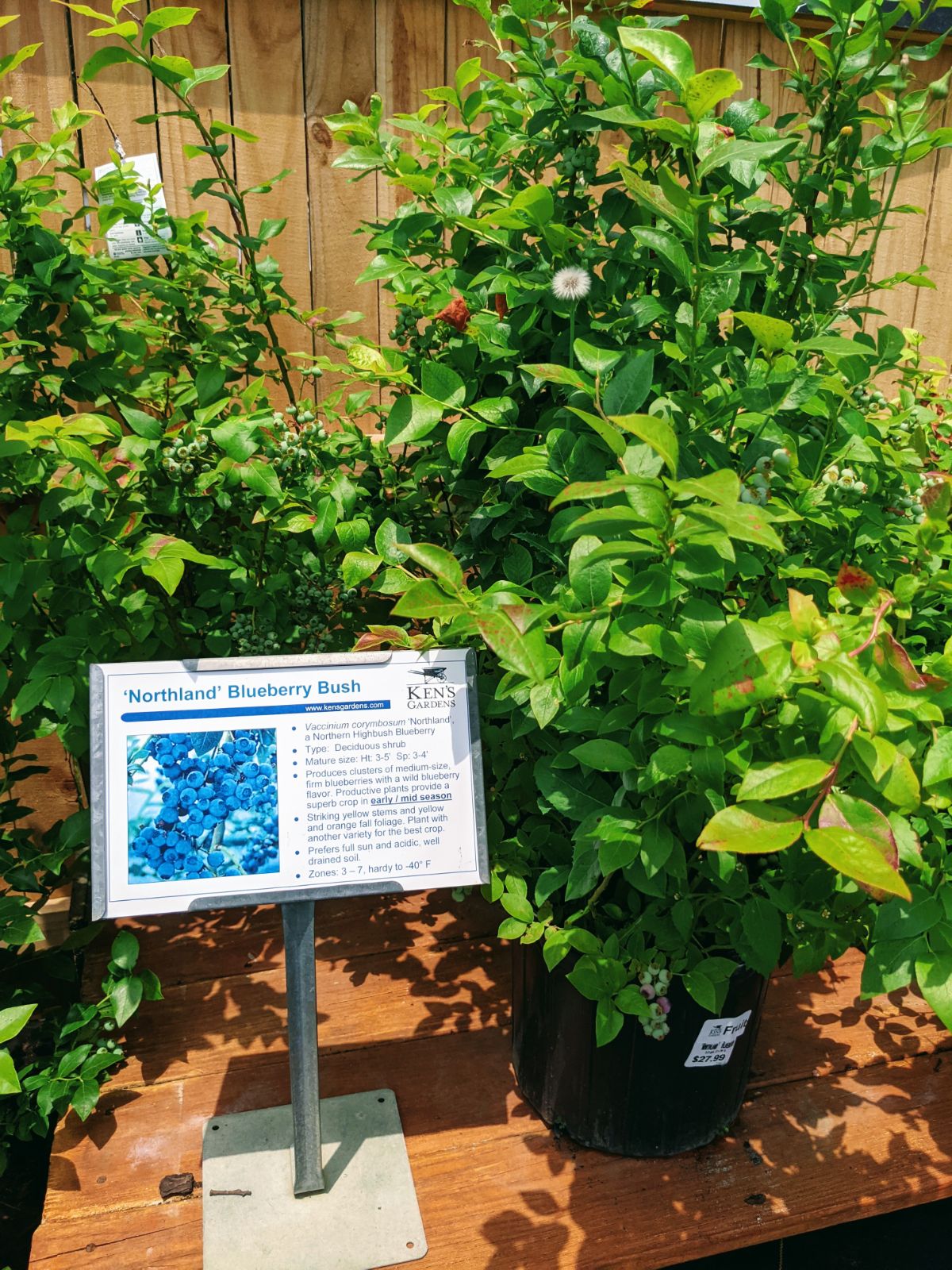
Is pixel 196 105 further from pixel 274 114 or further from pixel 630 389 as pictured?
pixel 630 389

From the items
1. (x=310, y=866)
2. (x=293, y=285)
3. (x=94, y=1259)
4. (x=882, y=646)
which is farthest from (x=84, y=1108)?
(x=293, y=285)

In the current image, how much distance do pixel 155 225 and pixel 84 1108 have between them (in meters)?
1.39

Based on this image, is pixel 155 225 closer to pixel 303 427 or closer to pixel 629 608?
pixel 303 427

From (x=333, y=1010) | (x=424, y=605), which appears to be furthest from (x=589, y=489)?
(x=333, y=1010)

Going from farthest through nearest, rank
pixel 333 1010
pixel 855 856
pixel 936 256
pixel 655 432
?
pixel 936 256 → pixel 333 1010 → pixel 655 432 → pixel 855 856

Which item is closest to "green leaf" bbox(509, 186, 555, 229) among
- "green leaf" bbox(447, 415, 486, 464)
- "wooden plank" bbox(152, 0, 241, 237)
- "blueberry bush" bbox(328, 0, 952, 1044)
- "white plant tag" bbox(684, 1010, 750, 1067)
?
"blueberry bush" bbox(328, 0, 952, 1044)

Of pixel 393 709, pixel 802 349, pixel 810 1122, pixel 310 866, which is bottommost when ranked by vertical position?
pixel 810 1122

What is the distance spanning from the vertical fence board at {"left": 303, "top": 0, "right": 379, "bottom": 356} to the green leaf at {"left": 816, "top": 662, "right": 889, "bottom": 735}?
201 cm

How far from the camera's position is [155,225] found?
1.55 meters

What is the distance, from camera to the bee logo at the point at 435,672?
1.30m

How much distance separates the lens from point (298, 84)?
244cm

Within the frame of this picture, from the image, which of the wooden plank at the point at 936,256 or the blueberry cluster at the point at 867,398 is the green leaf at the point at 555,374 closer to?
the blueberry cluster at the point at 867,398

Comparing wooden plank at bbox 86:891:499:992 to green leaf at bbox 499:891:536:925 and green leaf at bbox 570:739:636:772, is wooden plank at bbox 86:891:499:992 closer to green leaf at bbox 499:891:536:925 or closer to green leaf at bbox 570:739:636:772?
green leaf at bbox 499:891:536:925

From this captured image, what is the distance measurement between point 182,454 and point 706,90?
829 mm
